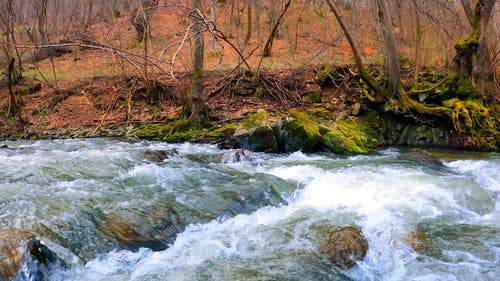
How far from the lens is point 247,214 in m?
6.98

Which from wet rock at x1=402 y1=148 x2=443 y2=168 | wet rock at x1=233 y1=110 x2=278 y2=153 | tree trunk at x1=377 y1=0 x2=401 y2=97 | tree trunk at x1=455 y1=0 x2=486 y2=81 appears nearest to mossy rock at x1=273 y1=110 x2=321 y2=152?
wet rock at x1=233 y1=110 x2=278 y2=153

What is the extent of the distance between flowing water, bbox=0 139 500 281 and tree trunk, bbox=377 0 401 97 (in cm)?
330

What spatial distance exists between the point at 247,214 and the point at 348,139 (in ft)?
17.5

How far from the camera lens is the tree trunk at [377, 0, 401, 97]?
1278 cm

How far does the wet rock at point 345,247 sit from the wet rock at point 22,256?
3111 millimetres

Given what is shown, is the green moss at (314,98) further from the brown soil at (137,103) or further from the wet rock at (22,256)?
the wet rock at (22,256)

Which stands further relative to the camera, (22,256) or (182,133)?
(182,133)

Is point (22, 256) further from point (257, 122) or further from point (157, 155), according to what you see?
point (257, 122)

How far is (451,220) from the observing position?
22.1 ft

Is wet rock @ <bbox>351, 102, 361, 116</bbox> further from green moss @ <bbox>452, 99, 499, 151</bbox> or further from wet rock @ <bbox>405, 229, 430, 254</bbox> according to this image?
wet rock @ <bbox>405, 229, 430, 254</bbox>

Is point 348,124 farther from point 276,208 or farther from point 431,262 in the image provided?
point 431,262

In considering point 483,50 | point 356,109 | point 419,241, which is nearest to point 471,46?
point 483,50

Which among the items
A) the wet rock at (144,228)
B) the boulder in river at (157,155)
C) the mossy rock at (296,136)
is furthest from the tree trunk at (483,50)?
the wet rock at (144,228)

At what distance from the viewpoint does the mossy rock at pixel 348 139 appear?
11.2 meters
